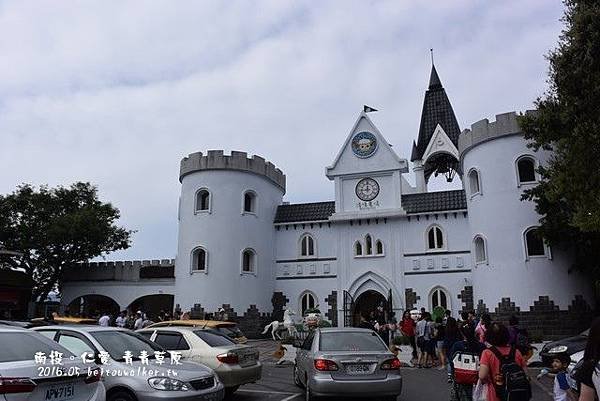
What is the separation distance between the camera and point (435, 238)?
27.4 meters

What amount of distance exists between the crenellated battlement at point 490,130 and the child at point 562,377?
19500 millimetres

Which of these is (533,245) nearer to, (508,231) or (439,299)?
(508,231)

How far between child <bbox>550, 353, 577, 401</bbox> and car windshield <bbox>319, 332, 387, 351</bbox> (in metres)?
3.96

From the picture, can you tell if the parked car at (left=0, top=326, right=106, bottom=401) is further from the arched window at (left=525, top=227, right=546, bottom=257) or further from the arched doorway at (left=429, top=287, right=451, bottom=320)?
the arched doorway at (left=429, top=287, right=451, bottom=320)

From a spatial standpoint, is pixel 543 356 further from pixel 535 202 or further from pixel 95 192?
pixel 95 192

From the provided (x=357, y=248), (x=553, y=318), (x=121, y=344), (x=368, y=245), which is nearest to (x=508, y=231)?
(x=553, y=318)

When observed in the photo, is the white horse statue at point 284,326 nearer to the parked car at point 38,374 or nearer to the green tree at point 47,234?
the green tree at point 47,234

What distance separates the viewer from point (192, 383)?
302 inches

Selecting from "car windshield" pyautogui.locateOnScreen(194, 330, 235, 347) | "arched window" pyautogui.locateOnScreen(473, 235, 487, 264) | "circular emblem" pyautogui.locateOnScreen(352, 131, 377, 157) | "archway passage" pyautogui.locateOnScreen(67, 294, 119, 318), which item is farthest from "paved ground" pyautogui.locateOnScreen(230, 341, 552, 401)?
"archway passage" pyautogui.locateOnScreen(67, 294, 119, 318)

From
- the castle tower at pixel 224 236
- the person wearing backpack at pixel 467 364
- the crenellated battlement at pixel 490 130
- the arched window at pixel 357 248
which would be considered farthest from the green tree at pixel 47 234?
the person wearing backpack at pixel 467 364

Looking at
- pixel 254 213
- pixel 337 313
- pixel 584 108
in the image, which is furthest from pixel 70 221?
pixel 584 108

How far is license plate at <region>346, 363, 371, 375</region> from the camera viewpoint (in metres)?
8.94

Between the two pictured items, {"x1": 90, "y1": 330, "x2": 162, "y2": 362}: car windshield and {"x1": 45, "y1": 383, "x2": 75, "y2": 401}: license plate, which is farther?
{"x1": 90, "y1": 330, "x2": 162, "y2": 362}: car windshield

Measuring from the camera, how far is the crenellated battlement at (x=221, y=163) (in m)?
29.2
